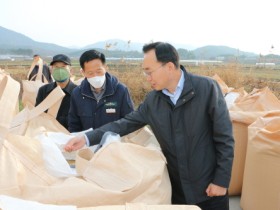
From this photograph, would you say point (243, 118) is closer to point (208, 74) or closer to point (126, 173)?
point (126, 173)

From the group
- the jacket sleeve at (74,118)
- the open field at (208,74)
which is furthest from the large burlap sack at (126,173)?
the open field at (208,74)

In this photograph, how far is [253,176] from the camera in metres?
2.70

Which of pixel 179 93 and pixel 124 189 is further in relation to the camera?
pixel 179 93

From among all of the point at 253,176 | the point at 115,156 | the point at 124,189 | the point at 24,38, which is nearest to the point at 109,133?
the point at 115,156

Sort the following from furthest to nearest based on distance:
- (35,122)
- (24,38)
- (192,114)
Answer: (24,38), (35,122), (192,114)

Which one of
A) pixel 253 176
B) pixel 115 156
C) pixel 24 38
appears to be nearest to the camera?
pixel 115 156

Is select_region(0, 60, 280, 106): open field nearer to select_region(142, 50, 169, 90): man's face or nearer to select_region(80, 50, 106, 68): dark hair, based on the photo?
select_region(80, 50, 106, 68): dark hair

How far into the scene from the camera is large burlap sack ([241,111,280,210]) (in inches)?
99.7

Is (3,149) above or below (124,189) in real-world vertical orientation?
above

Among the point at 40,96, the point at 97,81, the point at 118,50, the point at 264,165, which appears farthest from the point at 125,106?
the point at 118,50

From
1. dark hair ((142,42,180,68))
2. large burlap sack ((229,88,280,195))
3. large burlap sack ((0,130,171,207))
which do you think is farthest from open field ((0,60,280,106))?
large burlap sack ((0,130,171,207))

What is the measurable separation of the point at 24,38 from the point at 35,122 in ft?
680

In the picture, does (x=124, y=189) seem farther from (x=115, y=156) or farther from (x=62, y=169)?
(x=62, y=169)

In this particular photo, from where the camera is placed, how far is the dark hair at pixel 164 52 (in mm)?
1787
